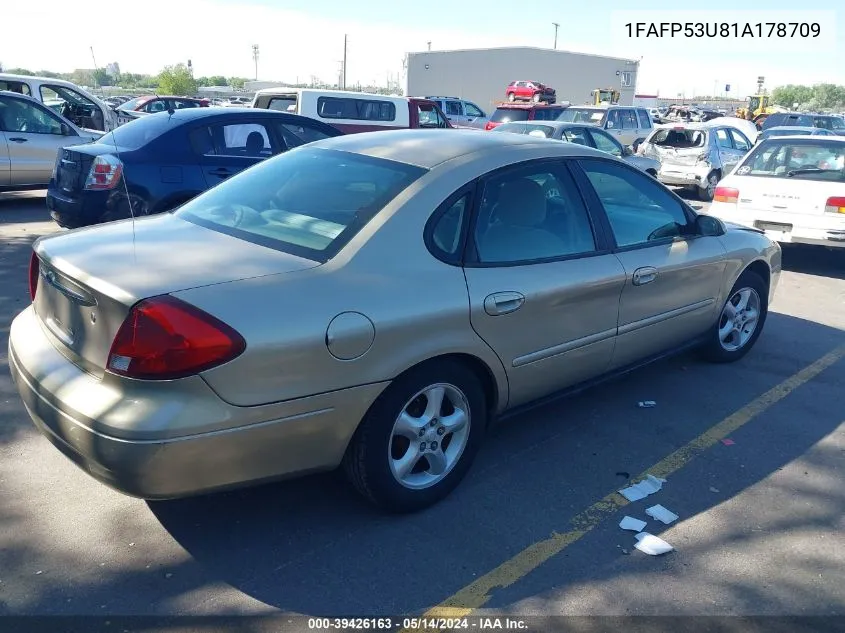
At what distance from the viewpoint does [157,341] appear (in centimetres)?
256

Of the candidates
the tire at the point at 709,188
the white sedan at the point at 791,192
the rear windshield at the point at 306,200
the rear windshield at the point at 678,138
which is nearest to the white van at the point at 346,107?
the rear windshield at the point at 678,138

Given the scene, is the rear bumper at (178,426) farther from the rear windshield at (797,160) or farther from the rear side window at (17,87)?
the rear side window at (17,87)

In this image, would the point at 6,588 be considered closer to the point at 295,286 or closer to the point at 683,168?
the point at 295,286

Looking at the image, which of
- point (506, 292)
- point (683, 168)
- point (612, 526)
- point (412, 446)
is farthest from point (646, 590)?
point (683, 168)

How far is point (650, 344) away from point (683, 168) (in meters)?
11.1

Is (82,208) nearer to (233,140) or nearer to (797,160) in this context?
(233,140)

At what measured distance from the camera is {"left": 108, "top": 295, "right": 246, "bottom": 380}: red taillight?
255 centimetres

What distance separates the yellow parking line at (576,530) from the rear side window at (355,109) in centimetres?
1059

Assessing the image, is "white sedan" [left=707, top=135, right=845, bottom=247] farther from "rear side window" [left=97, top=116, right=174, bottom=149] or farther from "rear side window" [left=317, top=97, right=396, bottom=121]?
"rear side window" [left=317, top=97, right=396, bottom=121]

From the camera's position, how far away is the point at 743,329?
545 centimetres

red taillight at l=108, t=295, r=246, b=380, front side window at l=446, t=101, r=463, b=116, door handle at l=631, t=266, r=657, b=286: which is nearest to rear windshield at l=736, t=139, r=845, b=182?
door handle at l=631, t=266, r=657, b=286

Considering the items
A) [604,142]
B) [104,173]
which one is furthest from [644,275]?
[604,142]

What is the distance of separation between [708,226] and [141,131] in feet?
17.3

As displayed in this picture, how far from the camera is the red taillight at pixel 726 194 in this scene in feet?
28.3
